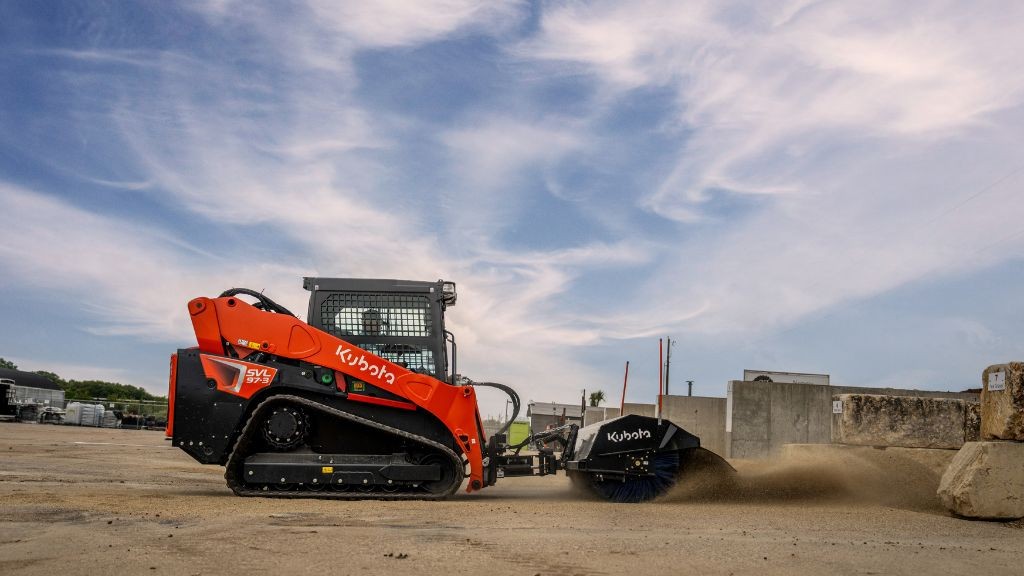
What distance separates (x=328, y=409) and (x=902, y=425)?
296 inches

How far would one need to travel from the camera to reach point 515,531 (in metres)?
6.97

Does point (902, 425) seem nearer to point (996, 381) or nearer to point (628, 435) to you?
point (996, 381)

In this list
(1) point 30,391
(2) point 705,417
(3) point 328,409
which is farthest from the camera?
(1) point 30,391

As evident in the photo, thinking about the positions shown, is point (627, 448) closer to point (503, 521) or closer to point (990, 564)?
point (503, 521)

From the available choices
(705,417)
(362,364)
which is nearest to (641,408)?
(705,417)

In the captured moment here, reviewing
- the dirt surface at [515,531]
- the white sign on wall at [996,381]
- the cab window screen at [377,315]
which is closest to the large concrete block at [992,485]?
the dirt surface at [515,531]

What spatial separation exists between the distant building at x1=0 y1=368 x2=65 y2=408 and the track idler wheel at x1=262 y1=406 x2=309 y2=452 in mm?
42823

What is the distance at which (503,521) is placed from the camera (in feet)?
25.3

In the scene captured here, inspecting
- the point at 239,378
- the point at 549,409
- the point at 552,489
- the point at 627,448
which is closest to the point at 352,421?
the point at 239,378

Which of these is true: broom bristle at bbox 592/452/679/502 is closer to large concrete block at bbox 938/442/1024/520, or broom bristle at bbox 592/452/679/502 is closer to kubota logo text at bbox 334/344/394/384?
kubota logo text at bbox 334/344/394/384

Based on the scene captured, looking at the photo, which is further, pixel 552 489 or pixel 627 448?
pixel 552 489

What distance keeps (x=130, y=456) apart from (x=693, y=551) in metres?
15.4

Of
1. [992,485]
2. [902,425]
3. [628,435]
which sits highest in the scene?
[902,425]

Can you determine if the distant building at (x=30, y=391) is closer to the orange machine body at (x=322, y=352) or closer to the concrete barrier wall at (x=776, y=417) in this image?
the concrete barrier wall at (x=776, y=417)
